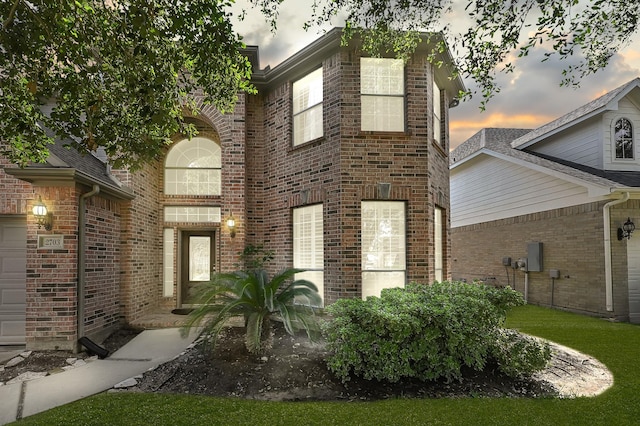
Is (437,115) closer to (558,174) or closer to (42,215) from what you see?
(558,174)

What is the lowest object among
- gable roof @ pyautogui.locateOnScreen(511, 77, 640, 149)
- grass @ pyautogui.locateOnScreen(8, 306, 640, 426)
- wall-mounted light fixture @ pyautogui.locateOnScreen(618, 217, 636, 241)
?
grass @ pyautogui.locateOnScreen(8, 306, 640, 426)

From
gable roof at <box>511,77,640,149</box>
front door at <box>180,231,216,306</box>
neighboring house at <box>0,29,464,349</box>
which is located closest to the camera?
neighboring house at <box>0,29,464,349</box>

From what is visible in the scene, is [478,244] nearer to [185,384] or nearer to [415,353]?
[415,353]

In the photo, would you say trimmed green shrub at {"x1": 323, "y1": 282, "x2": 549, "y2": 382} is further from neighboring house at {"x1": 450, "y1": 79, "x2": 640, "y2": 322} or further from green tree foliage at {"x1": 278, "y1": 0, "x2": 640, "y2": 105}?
neighboring house at {"x1": 450, "y1": 79, "x2": 640, "y2": 322}

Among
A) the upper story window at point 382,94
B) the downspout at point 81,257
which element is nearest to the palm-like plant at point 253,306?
the downspout at point 81,257

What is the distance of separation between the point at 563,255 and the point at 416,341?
7.90m

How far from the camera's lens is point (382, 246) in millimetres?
7086

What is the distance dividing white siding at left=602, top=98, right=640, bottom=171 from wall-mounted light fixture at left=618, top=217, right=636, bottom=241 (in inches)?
99.3

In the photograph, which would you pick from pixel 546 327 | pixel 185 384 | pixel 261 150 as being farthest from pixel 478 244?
pixel 185 384

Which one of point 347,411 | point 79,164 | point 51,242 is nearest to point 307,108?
point 79,164

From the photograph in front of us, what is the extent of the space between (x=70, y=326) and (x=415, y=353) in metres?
5.48

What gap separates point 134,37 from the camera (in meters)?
3.73

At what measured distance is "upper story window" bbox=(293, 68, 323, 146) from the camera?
25.4 feet

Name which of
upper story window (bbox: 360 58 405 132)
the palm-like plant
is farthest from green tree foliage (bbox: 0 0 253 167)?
upper story window (bbox: 360 58 405 132)
